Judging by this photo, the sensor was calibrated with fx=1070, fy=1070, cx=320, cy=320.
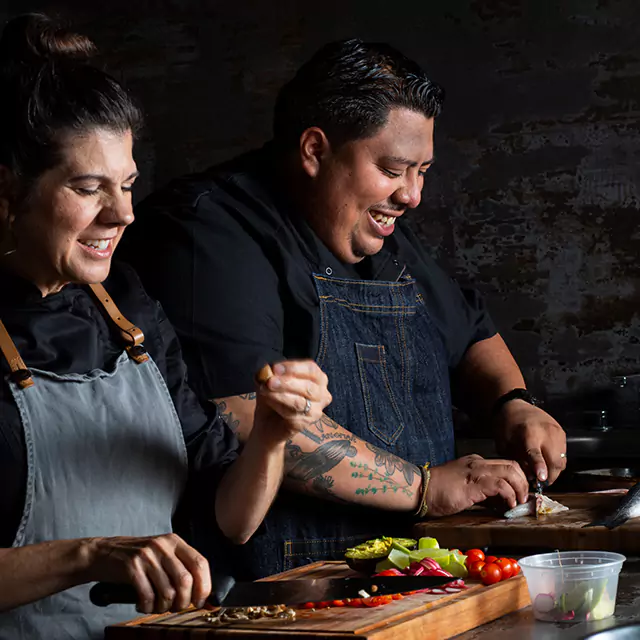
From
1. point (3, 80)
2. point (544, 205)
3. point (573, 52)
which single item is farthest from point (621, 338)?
point (3, 80)

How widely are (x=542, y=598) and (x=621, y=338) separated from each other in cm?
296

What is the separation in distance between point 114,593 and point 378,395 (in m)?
1.19

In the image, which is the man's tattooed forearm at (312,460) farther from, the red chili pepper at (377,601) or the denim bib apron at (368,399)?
the red chili pepper at (377,601)

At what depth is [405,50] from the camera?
14.9 feet

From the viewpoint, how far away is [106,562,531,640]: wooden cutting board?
4.79 ft

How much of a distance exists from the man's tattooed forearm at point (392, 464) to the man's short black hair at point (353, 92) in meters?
0.76

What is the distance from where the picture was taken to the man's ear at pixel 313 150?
260cm

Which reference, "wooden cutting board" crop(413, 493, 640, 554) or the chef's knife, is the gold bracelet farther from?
the chef's knife

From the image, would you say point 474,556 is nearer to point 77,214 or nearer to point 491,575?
point 491,575

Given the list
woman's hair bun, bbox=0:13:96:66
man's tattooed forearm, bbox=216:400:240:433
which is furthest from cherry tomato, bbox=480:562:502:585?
woman's hair bun, bbox=0:13:96:66

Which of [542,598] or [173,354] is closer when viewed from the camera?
[542,598]

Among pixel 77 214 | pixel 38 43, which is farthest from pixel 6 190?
pixel 38 43

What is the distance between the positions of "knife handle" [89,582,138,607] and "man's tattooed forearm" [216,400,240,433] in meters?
0.82

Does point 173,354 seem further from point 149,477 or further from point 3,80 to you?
point 3,80
